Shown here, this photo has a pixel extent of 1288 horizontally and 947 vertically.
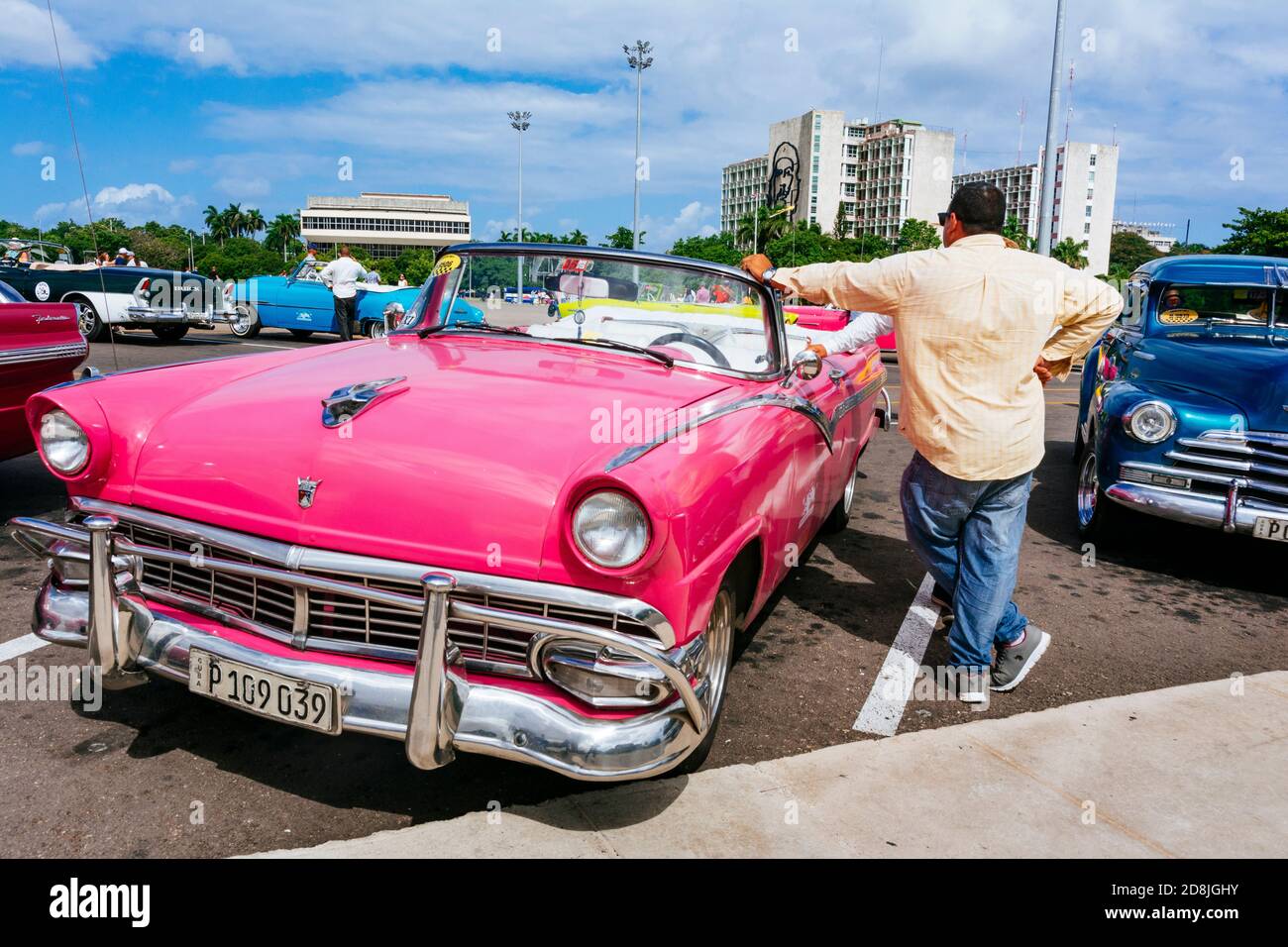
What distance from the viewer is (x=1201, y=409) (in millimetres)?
4984

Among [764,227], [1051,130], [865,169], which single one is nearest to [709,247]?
[764,227]

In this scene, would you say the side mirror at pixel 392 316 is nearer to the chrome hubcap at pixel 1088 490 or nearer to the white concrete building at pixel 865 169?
the chrome hubcap at pixel 1088 490

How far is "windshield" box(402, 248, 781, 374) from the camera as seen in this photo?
3730 millimetres

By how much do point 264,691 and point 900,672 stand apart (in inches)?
94.0

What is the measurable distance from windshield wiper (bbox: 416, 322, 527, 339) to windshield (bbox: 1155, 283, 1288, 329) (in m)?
4.47

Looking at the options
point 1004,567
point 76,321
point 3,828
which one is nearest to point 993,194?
point 1004,567

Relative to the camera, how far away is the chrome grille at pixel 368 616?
2371mm

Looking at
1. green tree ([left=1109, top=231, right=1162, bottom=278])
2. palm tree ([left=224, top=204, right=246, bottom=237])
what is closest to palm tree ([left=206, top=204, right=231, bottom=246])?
palm tree ([left=224, top=204, right=246, bottom=237])

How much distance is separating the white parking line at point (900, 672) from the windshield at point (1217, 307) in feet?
9.43

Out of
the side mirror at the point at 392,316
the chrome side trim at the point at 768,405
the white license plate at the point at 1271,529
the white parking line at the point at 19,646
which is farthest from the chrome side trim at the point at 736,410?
the white parking line at the point at 19,646

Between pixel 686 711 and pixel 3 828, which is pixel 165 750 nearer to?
pixel 3 828

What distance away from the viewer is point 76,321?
525 cm

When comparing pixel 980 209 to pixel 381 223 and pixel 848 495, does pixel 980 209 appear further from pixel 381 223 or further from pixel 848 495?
pixel 381 223
